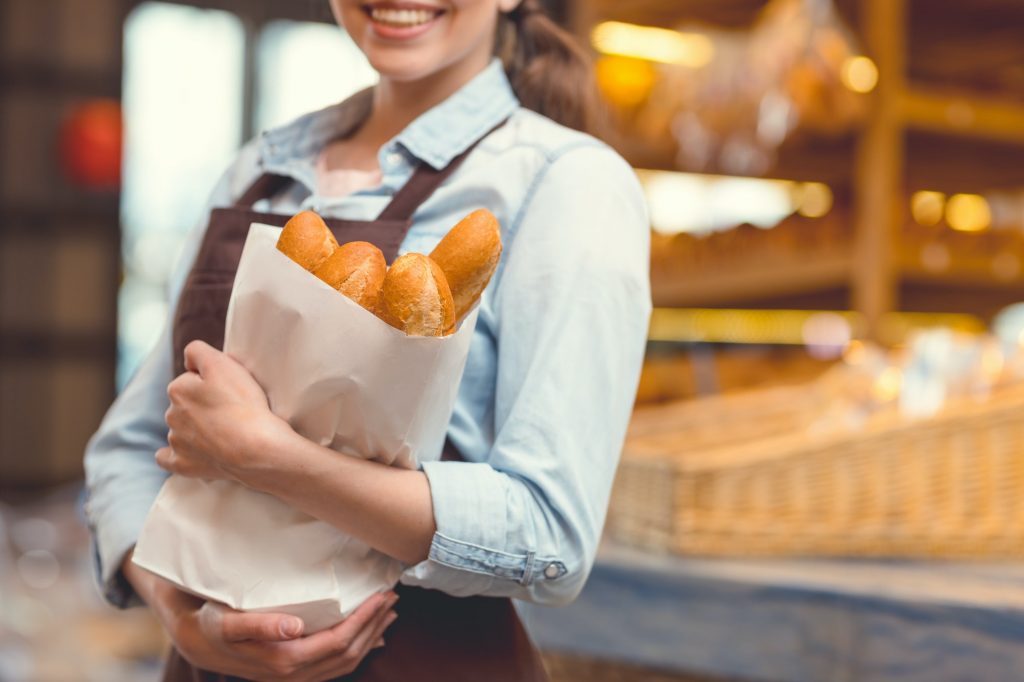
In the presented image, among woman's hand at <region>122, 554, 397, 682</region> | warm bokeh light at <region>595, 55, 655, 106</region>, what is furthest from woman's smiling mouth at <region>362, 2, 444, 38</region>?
warm bokeh light at <region>595, 55, 655, 106</region>

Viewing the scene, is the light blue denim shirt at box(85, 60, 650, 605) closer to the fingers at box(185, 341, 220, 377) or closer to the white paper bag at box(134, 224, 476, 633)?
the white paper bag at box(134, 224, 476, 633)

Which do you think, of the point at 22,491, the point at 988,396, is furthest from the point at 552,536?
the point at 22,491

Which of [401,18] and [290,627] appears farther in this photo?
[401,18]

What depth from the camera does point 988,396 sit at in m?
1.74

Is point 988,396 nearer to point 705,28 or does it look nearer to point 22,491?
point 705,28

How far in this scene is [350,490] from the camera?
0.87 m

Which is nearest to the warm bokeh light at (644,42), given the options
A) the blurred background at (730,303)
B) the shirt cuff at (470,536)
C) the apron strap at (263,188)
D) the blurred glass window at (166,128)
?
the blurred background at (730,303)

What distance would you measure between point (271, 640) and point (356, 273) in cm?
29

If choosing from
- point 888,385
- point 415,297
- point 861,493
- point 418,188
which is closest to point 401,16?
point 418,188

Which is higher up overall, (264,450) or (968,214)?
(264,450)

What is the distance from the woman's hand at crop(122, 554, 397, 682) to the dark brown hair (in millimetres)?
550

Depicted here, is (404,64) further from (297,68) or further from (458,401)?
(297,68)

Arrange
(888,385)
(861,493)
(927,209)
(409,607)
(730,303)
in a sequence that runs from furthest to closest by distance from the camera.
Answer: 1. (730,303)
2. (927,209)
3. (888,385)
4. (861,493)
5. (409,607)

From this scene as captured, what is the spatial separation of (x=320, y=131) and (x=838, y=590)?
79 centimetres
